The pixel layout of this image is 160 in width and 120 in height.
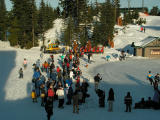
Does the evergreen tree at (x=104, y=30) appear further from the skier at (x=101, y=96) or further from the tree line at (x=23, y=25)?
the skier at (x=101, y=96)

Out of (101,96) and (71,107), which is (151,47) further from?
(71,107)

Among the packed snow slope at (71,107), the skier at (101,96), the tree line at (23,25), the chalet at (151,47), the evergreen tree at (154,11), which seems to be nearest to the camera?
the packed snow slope at (71,107)

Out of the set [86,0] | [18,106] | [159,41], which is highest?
[86,0]

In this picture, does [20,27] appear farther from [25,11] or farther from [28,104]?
[28,104]

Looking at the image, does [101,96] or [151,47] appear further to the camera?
[151,47]

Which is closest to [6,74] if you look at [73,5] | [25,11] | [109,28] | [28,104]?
[28,104]

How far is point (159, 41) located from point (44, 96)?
3015cm

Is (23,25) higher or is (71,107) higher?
(23,25)

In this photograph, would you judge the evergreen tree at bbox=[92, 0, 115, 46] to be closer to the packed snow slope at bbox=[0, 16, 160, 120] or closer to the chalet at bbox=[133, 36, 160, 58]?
the chalet at bbox=[133, 36, 160, 58]

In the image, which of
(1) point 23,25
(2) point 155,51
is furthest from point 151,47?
(1) point 23,25

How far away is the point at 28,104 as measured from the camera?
1311 cm

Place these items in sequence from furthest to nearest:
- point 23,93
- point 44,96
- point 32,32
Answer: point 32,32 → point 23,93 → point 44,96

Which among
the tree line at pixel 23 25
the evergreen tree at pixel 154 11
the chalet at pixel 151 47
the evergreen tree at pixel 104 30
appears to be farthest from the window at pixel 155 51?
the evergreen tree at pixel 154 11

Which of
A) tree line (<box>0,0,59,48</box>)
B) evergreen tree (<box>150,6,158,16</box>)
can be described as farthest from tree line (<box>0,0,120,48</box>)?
evergreen tree (<box>150,6,158,16</box>)
